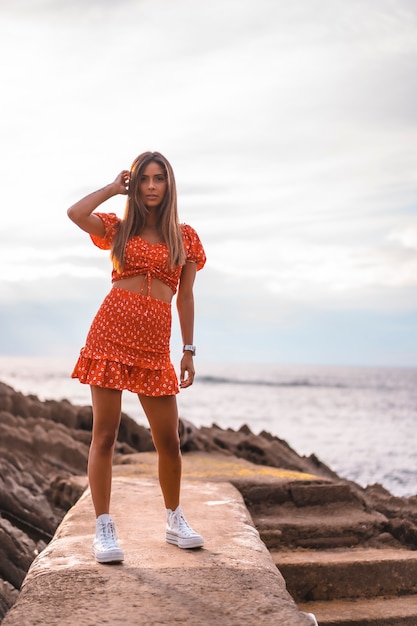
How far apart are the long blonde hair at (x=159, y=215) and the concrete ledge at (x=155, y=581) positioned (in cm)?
154

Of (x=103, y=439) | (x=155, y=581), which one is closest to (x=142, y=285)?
(x=103, y=439)

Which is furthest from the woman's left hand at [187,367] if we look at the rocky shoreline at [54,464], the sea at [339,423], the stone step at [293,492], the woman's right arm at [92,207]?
the sea at [339,423]

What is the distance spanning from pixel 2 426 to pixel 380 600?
4.52m

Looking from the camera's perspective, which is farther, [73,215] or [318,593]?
[318,593]

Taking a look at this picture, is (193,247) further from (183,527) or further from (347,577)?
(347,577)

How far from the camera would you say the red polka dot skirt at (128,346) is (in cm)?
421

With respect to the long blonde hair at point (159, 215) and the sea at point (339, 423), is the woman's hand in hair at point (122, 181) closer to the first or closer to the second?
the long blonde hair at point (159, 215)

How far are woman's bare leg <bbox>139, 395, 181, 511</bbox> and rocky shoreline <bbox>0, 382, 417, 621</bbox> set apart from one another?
1209mm

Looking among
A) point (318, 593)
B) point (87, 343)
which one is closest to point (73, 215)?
point (87, 343)

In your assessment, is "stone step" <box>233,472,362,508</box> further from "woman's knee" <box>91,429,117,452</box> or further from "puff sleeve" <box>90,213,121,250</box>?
"puff sleeve" <box>90,213,121,250</box>

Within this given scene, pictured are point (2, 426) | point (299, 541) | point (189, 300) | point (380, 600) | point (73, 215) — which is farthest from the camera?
point (2, 426)

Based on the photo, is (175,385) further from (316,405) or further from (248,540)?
(316,405)

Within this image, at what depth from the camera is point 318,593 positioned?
5199 mm

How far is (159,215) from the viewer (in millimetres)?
4445
